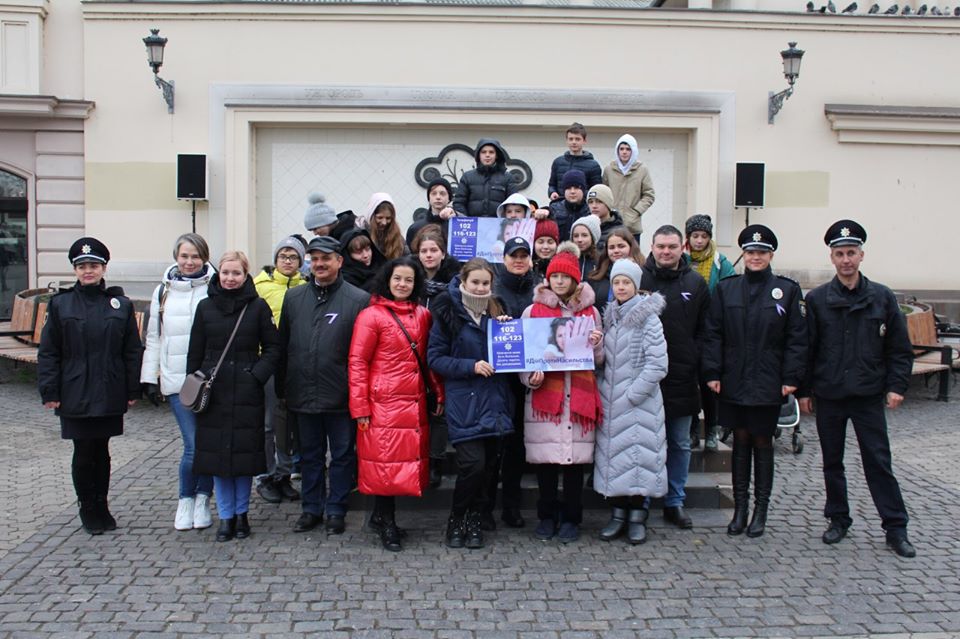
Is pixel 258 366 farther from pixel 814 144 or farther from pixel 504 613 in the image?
pixel 814 144

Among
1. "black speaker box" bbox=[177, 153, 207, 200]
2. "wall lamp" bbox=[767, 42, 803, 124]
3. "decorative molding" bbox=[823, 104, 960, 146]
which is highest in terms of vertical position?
"wall lamp" bbox=[767, 42, 803, 124]

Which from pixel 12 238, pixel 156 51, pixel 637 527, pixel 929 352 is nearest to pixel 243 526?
pixel 637 527

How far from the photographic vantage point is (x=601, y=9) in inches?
535

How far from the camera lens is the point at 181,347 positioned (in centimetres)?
578

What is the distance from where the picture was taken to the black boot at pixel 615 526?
5.75 meters

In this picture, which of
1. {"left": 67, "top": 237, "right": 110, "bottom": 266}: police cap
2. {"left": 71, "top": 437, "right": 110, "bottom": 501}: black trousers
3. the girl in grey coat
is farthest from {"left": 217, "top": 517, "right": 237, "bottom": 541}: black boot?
the girl in grey coat

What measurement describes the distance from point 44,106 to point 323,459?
10.3 meters

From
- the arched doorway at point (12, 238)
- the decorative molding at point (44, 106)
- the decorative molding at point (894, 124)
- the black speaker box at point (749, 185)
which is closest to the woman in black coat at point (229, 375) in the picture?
the decorative molding at point (44, 106)

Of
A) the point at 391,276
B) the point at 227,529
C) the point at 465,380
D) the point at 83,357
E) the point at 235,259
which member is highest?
the point at 235,259

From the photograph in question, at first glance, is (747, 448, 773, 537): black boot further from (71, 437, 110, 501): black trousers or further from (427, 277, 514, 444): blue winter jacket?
(71, 437, 110, 501): black trousers

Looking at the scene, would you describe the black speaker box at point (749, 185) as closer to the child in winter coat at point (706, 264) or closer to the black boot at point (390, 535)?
the child in winter coat at point (706, 264)

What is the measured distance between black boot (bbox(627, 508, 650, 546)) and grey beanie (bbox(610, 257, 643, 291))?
150cm

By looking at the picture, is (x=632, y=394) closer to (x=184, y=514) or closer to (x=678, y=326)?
(x=678, y=326)

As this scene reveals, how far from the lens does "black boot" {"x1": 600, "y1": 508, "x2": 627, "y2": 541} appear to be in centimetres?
575
